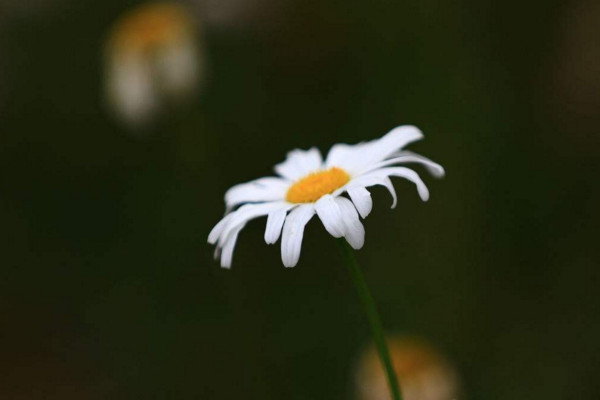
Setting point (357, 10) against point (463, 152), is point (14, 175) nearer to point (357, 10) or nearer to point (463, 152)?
point (357, 10)

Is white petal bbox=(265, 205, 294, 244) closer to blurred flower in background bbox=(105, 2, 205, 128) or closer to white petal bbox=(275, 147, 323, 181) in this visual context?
white petal bbox=(275, 147, 323, 181)

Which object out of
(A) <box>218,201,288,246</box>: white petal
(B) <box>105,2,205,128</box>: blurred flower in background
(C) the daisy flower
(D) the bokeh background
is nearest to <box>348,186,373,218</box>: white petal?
(C) the daisy flower

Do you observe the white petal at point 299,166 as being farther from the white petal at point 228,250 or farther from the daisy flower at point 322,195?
the white petal at point 228,250

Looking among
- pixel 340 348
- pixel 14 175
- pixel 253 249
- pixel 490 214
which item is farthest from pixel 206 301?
pixel 14 175

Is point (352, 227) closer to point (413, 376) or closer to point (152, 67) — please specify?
point (413, 376)

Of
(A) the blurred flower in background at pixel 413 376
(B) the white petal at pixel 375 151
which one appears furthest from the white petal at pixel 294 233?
(A) the blurred flower in background at pixel 413 376

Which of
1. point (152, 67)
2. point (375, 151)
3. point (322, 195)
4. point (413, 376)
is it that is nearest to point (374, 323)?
point (322, 195)
